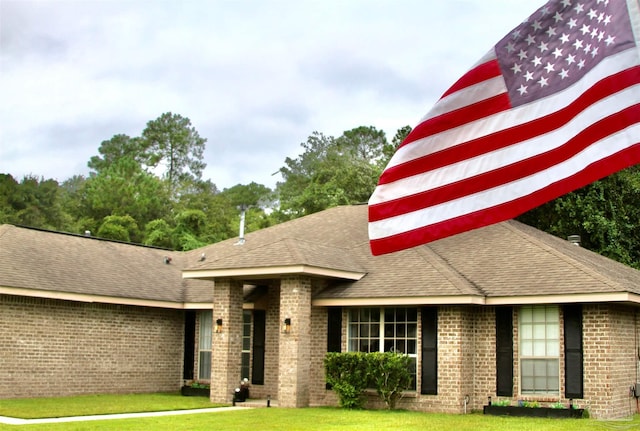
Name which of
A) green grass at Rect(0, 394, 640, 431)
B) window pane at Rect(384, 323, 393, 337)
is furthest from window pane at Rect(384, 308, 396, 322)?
green grass at Rect(0, 394, 640, 431)

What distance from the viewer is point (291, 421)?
15.8 meters

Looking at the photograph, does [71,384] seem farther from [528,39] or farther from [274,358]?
[528,39]

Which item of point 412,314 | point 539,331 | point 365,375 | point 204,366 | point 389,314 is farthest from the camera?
point 204,366

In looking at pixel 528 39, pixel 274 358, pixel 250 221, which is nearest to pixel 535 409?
pixel 274 358

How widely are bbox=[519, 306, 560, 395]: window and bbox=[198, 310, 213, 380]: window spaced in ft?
29.9

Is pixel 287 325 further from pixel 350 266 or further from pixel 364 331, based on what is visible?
pixel 350 266

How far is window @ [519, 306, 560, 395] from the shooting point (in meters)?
18.0

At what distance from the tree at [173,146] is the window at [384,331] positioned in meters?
62.8

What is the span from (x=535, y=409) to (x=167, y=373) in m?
10.9

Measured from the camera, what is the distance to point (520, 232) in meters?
21.3

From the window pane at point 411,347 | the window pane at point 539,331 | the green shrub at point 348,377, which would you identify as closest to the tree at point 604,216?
the window pane at point 539,331

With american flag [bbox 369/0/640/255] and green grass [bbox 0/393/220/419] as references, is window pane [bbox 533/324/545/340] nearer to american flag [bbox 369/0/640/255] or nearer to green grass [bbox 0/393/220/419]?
green grass [bbox 0/393/220/419]

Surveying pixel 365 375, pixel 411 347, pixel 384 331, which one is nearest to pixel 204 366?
pixel 384 331

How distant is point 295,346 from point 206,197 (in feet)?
149
